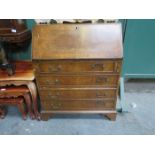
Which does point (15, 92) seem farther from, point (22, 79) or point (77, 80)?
point (77, 80)

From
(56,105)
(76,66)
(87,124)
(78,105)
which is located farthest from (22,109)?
(76,66)

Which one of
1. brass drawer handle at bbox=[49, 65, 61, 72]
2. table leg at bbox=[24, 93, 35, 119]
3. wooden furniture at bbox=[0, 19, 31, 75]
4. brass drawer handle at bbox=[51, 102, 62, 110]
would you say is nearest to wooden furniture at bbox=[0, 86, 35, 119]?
table leg at bbox=[24, 93, 35, 119]

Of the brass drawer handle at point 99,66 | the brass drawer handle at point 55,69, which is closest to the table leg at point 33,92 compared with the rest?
the brass drawer handle at point 55,69

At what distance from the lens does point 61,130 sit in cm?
195

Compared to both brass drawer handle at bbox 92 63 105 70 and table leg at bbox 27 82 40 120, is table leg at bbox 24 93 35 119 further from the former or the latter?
brass drawer handle at bbox 92 63 105 70

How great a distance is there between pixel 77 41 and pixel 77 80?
376 mm

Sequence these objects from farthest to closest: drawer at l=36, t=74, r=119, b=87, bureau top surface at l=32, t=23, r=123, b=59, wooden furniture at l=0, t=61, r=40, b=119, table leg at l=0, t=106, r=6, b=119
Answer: table leg at l=0, t=106, r=6, b=119 < wooden furniture at l=0, t=61, r=40, b=119 < drawer at l=36, t=74, r=119, b=87 < bureau top surface at l=32, t=23, r=123, b=59

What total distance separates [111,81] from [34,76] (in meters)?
0.77

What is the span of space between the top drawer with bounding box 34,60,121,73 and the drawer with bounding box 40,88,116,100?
0.24 metres

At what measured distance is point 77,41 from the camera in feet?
5.17

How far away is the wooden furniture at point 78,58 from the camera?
155cm

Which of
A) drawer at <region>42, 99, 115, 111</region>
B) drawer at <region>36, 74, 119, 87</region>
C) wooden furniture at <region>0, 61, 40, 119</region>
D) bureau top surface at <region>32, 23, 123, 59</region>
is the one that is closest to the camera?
bureau top surface at <region>32, 23, 123, 59</region>

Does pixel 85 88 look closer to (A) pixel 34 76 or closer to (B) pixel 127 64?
(A) pixel 34 76

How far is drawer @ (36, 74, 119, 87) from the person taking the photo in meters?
1.67
